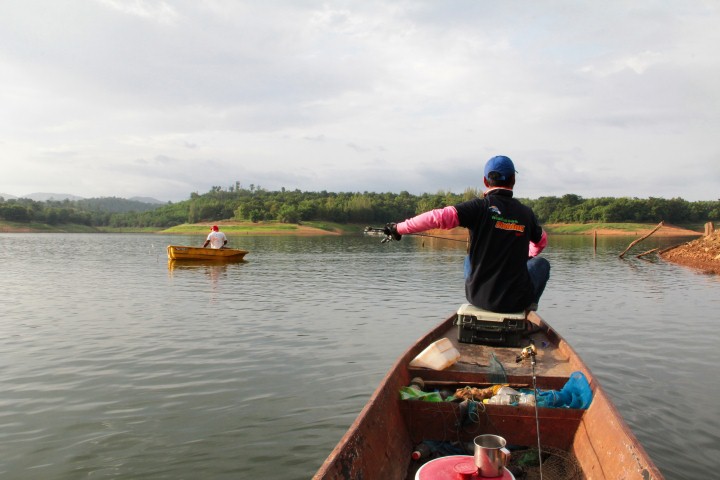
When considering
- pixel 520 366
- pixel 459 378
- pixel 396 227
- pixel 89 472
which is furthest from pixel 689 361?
pixel 89 472

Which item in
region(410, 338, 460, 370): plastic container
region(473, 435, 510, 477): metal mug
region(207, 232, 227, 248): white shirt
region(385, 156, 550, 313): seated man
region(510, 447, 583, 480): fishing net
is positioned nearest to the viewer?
region(473, 435, 510, 477): metal mug

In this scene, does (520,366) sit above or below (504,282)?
below

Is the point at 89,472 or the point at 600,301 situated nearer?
the point at 89,472

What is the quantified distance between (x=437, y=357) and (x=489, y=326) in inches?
43.7

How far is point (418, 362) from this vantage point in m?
6.18

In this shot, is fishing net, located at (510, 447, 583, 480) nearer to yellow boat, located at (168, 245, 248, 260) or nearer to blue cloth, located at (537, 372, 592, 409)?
blue cloth, located at (537, 372, 592, 409)

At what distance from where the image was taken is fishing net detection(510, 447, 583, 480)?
170 inches

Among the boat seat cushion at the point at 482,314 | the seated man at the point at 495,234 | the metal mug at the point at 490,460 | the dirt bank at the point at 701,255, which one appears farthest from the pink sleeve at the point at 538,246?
the dirt bank at the point at 701,255

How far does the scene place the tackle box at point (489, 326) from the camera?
6664 millimetres

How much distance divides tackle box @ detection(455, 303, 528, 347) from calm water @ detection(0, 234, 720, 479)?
7.02ft

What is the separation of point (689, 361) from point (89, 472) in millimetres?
11044

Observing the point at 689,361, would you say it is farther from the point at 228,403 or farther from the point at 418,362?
the point at 228,403

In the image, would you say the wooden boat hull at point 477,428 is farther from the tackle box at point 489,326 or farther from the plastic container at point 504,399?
the tackle box at point 489,326

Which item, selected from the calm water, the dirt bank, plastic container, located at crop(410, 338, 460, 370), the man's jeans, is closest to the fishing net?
plastic container, located at crop(410, 338, 460, 370)
